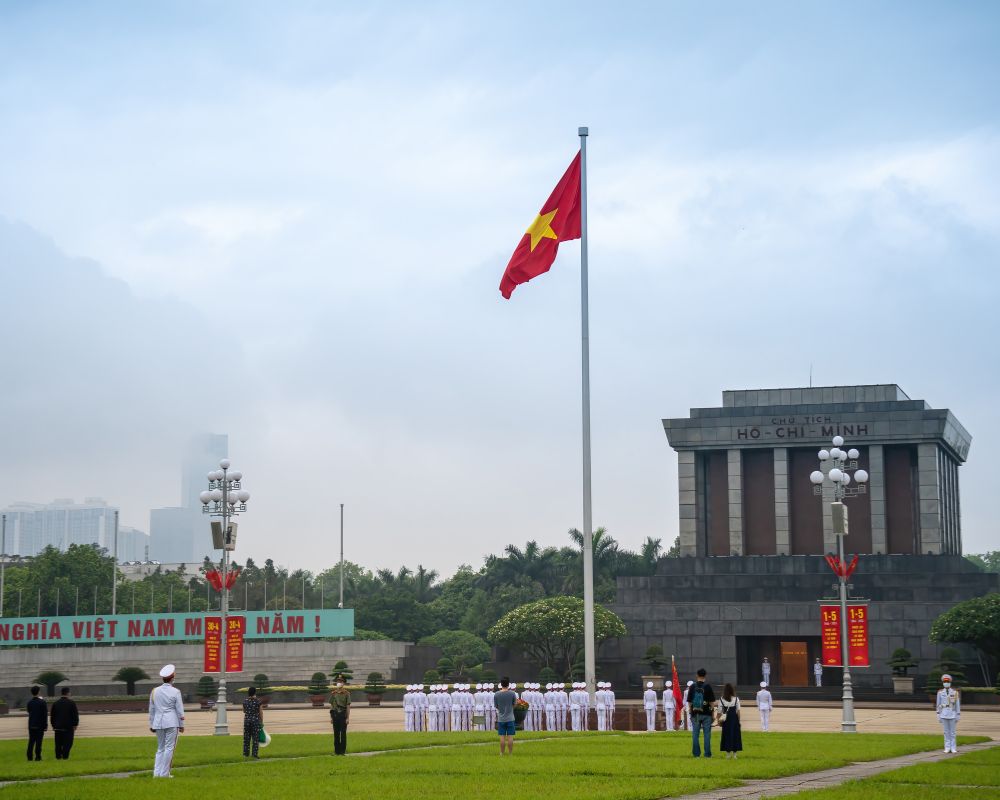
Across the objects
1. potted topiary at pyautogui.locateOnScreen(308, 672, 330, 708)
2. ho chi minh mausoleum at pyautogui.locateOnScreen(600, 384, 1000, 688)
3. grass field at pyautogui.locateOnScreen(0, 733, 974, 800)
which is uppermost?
ho chi minh mausoleum at pyautogui.locateOnScreen(600, 384, 1000, 688)

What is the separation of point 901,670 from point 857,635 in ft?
58.2

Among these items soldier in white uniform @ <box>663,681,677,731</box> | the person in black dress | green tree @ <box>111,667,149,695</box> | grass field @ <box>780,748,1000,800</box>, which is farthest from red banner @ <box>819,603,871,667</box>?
green tree @ <box>111,667,149,695</box>

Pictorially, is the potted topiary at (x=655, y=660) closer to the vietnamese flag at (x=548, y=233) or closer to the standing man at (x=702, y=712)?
the vietnamese flag at (x=548, y=233)

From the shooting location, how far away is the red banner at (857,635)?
34.9m

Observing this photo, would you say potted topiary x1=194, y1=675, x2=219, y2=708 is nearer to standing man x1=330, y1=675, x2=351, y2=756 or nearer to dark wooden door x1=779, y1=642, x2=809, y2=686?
dark wooden door x1=779, y1=642, x2=809, y2=686

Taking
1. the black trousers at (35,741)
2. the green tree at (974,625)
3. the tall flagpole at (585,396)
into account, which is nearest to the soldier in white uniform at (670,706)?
the tall flagpole at (585,396)

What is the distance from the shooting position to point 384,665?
2571 inches

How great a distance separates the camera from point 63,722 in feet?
80.9

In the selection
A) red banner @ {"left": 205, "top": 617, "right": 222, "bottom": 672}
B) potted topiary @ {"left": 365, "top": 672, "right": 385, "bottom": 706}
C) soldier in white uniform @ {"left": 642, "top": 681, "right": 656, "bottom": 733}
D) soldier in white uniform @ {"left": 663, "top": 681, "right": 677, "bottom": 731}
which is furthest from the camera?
potted topiary @ {"left": 365, "top": 672, "right": 385, "bottom": 706}

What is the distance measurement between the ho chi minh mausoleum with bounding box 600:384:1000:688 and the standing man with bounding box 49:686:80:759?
1398 inches

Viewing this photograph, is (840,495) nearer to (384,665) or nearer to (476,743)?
(476,743)

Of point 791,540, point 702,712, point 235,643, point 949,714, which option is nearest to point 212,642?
point 235,643

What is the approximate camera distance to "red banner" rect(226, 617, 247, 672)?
37781 millimetres

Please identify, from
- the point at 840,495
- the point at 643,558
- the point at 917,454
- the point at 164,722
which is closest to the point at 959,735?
the point at 840,495
